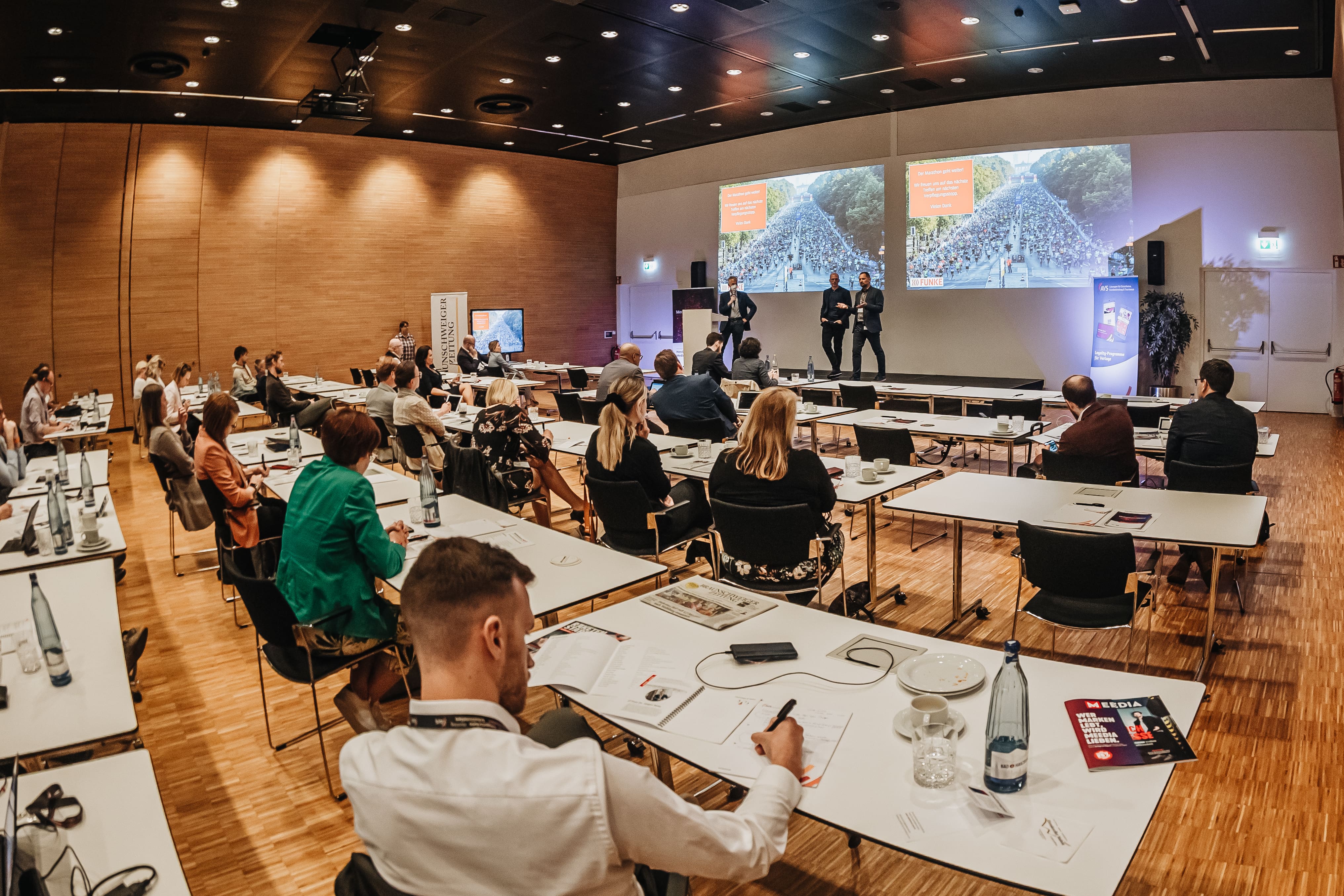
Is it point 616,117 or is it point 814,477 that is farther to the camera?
point 616,117

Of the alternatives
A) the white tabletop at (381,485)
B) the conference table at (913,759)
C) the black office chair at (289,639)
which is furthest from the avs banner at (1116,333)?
the black office chair at (289,639)

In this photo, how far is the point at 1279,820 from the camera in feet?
9.81

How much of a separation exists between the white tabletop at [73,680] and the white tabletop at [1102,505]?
3.33 m

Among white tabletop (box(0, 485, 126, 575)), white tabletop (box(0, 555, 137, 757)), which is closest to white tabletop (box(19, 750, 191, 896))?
white tabletop (box(0, 555, 137, 757))

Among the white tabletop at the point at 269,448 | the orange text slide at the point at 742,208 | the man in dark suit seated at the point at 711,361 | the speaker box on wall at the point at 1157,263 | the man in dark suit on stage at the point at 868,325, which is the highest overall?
the orange text slide at the point at 742,208

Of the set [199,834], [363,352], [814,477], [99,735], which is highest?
[363,352]

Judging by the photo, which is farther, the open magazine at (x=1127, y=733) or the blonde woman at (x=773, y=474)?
the blonde woman at (x=773, y=474)

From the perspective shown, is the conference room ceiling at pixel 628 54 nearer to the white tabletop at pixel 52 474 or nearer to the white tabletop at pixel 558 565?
the white tabletop at pixel 52 474

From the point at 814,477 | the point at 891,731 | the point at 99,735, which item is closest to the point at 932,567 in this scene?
the point at 814,477

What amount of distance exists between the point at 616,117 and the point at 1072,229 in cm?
739

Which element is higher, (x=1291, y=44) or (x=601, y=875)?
(x=1291, y=44)

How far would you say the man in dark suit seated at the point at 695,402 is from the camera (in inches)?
282

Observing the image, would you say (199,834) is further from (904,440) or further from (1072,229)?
(1072,229)

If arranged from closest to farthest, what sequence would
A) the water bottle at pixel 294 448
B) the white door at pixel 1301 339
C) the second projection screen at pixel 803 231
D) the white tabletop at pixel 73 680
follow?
1. the white tabletop at pixel 73 680
2. the water bottle at pixel 294 448
3. the white door at pixel 1301 339
4. the second projection screen at pixel 803 231
